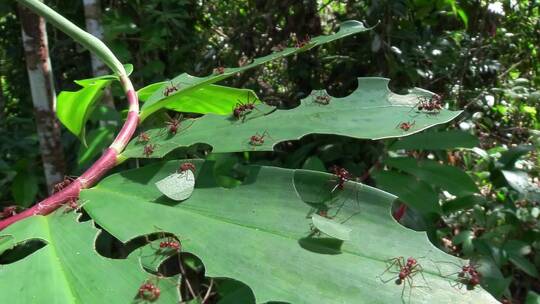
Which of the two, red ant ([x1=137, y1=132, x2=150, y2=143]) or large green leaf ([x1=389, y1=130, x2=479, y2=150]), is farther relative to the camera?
large green leaf ([x1=389, y1=130, x2=479, y2=150])

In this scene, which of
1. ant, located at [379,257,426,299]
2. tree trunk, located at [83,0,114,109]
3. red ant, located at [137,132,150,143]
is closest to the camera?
ant, located at [379,257,426,299]

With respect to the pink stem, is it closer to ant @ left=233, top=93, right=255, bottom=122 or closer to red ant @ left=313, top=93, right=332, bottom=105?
ant @ left=233, top=93, right=255, bottom=122

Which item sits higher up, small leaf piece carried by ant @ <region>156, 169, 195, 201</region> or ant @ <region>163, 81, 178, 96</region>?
ant @ <region>163, 81, 178, 96</region>

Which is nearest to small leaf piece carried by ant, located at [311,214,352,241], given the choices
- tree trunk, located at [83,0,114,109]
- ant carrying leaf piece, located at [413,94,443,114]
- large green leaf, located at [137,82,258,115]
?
ant carrying leaf piece, located at [413,94,443,114]

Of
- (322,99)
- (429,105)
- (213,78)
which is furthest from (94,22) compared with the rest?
(429,105)

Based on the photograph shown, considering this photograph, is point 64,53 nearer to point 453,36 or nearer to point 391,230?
point 453,36

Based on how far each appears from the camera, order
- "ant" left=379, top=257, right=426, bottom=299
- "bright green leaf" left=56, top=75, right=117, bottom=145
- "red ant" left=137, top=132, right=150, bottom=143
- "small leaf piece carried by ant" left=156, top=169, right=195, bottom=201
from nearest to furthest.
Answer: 1. "ant" left=379, top=257, right=426, bottom=299
2. "small leaf piece carried by ant" left=156, top=169, right=195, bottom=201
3. "red ant" left=137, top=132, right=150, bottom=143
4. "bright green leaf" left=56, top=75, right=117, bottom=145

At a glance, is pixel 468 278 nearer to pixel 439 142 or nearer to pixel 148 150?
pixel 148 150
